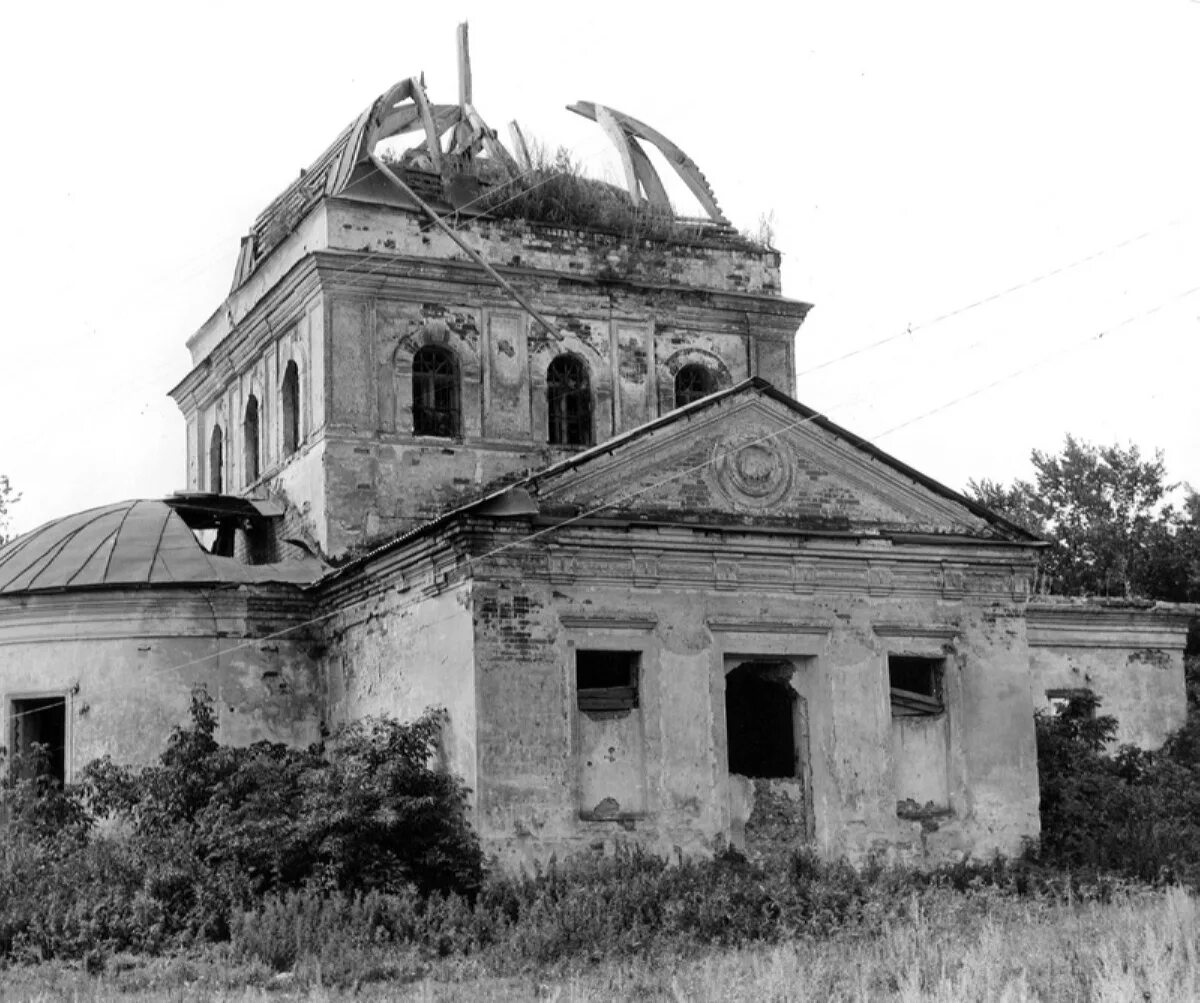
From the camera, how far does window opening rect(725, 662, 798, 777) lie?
63.4 feet

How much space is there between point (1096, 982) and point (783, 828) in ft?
22.6

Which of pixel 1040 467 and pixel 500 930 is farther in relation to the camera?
pixel 1040 467

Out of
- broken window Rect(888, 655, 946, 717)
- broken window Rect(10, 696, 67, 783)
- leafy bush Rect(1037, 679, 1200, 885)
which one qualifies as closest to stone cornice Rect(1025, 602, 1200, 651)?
leafy bush Rect(1037, 679, 1200, 885)

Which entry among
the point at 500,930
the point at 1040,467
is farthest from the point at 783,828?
the point at 1040,467

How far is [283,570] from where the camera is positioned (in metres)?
20.7

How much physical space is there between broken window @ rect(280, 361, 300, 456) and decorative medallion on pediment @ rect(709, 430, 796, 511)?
234 inches

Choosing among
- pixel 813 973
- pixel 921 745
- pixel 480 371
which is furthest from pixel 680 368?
pixel 813 973

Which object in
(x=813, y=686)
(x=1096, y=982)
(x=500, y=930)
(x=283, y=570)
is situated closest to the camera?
(x=1096, y=982)

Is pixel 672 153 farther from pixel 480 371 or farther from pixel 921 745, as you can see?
pixel 921 745

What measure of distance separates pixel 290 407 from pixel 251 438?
1.42 m

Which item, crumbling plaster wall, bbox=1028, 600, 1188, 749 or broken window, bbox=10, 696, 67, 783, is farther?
crumbling plaster wall, bbox=1028, 600, 1188, 749

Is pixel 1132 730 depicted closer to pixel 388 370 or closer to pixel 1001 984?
pixel 388 370

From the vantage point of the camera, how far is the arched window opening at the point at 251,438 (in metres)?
23.9

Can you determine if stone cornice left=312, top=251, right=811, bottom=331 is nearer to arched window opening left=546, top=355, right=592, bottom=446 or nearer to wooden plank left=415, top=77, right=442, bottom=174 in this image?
arched window opening left=546, top=355, right=592, bottom=446
